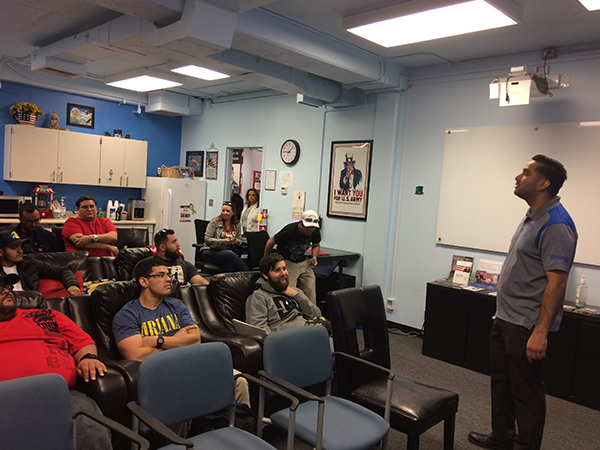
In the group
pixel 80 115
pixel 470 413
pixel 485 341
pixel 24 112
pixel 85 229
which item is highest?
pixel 80 115

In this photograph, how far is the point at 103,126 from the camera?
7883 millimetres

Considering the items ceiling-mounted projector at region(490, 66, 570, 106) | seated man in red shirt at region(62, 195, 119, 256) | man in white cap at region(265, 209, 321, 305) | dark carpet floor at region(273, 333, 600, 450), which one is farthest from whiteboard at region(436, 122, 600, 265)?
seated man in red shirt at region(62, 195, 119, 256)

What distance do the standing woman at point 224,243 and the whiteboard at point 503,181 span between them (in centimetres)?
242

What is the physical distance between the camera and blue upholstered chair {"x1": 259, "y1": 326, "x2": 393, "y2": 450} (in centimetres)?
215

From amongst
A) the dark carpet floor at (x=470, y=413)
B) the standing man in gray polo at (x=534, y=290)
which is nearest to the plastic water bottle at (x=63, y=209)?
the dark carpet floor at (x=470, y=413)

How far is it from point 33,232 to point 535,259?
4415mm

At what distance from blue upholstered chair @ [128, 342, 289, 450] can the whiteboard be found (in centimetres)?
347

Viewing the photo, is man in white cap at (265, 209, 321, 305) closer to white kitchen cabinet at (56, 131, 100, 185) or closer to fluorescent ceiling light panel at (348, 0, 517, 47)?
fluorescent ceiling light panel at (348, 0, 517, 47)

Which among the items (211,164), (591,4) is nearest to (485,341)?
(591,4)

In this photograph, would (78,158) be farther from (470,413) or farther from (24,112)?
(470,413)

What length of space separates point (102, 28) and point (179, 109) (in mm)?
3637

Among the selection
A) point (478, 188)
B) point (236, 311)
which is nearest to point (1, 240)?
point (236, 311)

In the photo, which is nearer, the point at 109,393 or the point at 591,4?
the point at 109,393

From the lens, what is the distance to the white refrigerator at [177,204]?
25.7 ft
